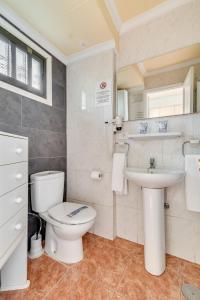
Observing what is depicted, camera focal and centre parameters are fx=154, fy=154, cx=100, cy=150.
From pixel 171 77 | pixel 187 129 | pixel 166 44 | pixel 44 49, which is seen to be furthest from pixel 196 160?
pixel 44 49

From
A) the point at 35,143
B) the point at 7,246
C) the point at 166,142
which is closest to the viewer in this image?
the point at 7,246

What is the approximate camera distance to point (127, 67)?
5.67ft

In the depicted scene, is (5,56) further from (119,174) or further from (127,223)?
(127,223)

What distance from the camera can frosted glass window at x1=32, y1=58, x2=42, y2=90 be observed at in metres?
1.69

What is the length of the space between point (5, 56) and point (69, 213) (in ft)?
5.11

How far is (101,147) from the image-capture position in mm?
1819

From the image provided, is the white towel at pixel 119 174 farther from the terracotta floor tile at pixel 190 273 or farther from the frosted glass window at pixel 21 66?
the frosted glass window at pixel 21 66

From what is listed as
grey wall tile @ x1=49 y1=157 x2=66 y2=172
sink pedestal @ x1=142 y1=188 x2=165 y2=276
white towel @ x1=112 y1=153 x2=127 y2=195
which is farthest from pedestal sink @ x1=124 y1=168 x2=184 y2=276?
grey wall tile @ x1=49 y1=157 x2=66 y2=172

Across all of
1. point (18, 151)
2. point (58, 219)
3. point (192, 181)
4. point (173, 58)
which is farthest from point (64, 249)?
point (173, 58)

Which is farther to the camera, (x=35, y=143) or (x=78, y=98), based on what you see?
(x=78, y=98)

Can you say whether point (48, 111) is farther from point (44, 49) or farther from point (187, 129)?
point (187, 129)

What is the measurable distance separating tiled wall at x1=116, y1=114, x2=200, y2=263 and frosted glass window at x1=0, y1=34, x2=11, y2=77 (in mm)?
1278

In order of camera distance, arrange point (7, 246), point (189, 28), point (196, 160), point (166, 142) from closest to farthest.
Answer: point (7, 246) → point (196, 160) → point (189, 28) → point (166, 142)

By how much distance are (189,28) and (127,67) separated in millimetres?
631
